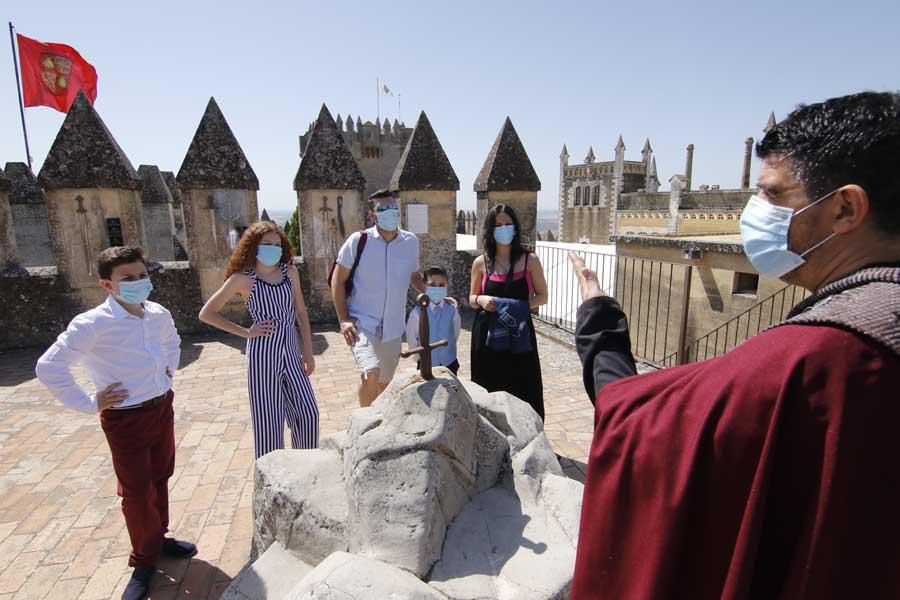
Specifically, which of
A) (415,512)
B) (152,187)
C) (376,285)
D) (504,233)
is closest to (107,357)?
(376,285)

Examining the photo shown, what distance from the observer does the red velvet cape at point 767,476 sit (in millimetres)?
885

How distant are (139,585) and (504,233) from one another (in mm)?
3316

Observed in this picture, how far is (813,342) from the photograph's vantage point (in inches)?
36.1

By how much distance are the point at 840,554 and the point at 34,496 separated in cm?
513

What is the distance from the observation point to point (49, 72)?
14250 millimetres

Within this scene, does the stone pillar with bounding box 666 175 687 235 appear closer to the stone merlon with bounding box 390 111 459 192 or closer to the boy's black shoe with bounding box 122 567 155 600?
the stone merlon with bounding box 390 111 459 192

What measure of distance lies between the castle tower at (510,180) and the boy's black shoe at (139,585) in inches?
299

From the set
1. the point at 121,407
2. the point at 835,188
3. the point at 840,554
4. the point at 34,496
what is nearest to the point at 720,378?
the point at 840,554

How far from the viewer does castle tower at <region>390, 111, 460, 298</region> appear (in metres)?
9.00

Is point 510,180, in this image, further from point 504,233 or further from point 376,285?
point 376,285

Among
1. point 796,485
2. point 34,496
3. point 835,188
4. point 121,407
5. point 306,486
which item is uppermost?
Answer: point 835,188

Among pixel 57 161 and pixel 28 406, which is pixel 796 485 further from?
pixel 57 161

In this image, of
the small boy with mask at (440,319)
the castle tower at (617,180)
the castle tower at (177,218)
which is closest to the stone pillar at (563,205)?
the castle tower at (617,180)

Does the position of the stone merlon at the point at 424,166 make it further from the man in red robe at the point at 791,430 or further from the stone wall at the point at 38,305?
the man in red robe at the point at 791,430
